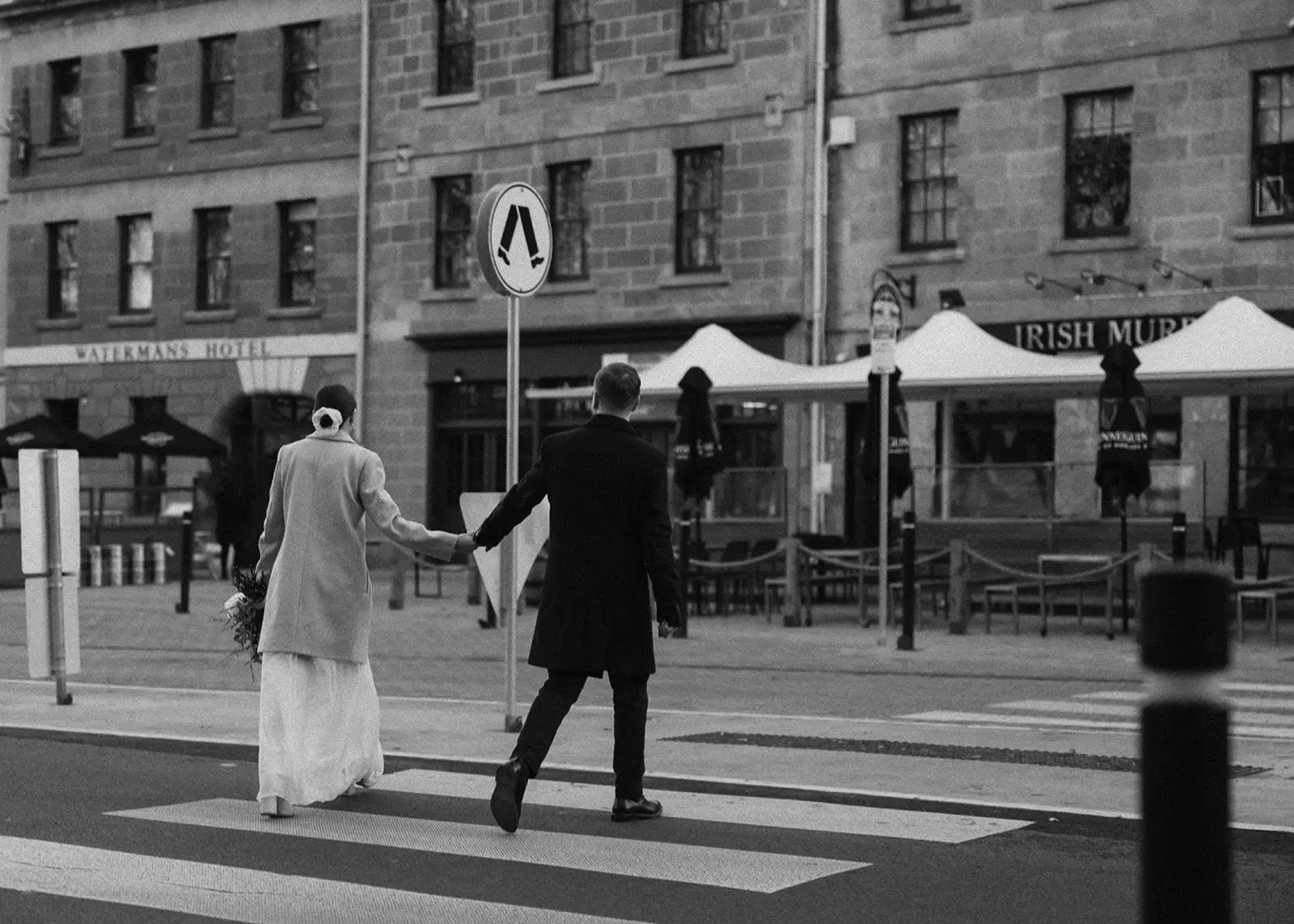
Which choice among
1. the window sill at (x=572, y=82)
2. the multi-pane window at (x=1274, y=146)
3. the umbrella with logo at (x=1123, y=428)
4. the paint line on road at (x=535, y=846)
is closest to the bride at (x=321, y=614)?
the paint line on road at (x=535, y=846)

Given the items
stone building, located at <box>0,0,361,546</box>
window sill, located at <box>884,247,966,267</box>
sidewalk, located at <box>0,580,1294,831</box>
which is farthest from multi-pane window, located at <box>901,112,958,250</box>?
stone building, located at <box>0,0,361,546</box>

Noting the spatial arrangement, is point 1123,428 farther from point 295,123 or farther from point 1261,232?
point 295,123

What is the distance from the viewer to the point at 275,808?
26.0 feet

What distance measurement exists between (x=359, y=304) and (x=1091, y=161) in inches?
491

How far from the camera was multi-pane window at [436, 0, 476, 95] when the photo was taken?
105ft

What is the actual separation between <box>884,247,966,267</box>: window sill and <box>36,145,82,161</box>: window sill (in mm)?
16333

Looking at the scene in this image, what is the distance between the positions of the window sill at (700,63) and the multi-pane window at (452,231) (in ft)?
14.0

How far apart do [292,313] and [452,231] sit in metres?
3.31

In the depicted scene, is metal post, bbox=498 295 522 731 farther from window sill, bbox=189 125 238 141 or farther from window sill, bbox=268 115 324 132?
window sill, bbox=189 125 238 141

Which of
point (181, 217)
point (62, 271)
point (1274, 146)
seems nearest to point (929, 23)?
point (1274, 146)

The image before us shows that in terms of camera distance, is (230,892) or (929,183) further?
(929,183)

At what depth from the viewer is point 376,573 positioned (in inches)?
1244

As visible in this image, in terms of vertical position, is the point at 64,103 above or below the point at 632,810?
above

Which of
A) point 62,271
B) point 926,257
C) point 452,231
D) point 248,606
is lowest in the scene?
point 248,606
